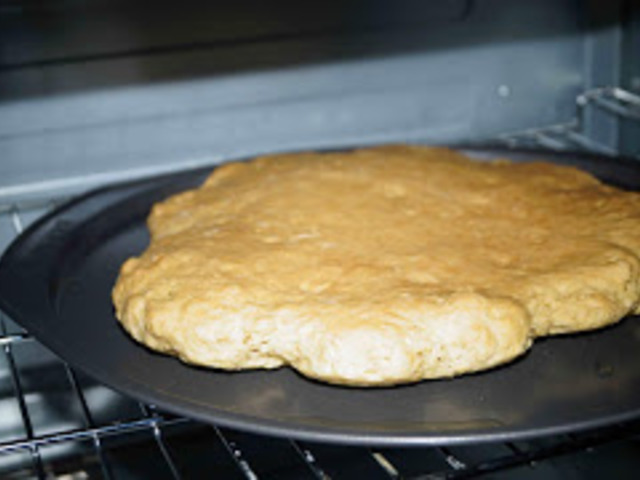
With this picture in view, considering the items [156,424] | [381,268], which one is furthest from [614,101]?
[156,424]

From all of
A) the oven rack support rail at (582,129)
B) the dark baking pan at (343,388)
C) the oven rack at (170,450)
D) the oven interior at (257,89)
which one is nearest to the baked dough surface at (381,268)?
the dark baking pan at (343,388)

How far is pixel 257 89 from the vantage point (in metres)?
1.80

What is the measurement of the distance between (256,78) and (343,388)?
88 cm

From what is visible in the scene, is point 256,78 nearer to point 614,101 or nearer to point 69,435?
point 614,101

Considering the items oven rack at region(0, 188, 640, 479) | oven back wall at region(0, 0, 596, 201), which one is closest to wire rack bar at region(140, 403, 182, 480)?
oven rack at region(0, 188, 640, 479)

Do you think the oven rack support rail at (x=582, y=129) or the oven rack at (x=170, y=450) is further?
the oven rack support rail at (x=582, y=129)

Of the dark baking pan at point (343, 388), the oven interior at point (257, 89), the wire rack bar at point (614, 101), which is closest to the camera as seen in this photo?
the dark baking pan at point (343, 388)

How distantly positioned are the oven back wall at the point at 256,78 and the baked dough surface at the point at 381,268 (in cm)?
27

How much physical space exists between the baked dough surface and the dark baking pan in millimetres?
24

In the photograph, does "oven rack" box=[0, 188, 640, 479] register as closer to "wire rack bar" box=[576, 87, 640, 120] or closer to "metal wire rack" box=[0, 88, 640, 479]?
"metal wire rack" box=[0, 88, 640, 479]

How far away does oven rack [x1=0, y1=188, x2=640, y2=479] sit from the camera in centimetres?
117

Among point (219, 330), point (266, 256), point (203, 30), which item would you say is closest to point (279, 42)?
point (203, 30)

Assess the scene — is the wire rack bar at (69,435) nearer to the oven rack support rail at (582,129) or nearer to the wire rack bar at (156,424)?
the wire rack bar at (156,424)

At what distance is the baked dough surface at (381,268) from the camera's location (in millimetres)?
1065
